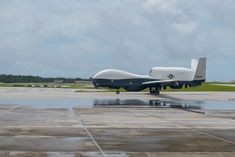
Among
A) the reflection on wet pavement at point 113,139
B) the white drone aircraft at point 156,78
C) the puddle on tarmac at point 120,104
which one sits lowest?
the puddle on tarmac at point 120,104

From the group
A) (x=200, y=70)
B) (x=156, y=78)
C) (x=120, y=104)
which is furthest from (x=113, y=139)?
(x=156, y=78)

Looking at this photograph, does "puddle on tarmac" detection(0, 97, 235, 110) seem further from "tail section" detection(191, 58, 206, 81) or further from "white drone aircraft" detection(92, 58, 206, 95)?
"tail section" detection(191, 58, 206, 81)

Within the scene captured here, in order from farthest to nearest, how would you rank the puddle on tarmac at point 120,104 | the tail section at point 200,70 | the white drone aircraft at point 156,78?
the tail section at point 200,70, the white drone aircraft at point 156,78, the puddle on tarmac at point 120,104

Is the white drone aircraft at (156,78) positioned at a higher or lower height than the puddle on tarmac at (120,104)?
higher

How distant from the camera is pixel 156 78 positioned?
6625 centimetres

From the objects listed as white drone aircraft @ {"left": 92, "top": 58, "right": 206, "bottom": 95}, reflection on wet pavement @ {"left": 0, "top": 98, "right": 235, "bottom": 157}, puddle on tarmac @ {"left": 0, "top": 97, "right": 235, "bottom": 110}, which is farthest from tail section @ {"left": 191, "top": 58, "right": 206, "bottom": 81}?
reflection on wet pavement @ {"left": 0, "top": 98, "right": 235, "bottom": 157}

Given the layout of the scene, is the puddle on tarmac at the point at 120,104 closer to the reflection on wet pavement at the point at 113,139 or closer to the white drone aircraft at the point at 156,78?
the reflection on wet pavement at the point at 113,139

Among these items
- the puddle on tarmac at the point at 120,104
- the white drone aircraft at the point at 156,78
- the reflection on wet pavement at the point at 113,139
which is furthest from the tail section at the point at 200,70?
the reflection on wet pavement at the point at 113,139

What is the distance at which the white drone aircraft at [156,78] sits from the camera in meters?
64.1

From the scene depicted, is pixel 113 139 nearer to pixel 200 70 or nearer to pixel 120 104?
pixel 120 104

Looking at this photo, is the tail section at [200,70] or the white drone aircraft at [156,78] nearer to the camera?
the white drone aircraft at [156,78]

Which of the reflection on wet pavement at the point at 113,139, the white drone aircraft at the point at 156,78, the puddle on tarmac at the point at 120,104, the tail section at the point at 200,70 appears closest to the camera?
the reflection on wet pavement at the point at 113,139

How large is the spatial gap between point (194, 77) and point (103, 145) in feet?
171

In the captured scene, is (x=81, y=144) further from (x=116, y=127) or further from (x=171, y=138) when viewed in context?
(x=116, y=127)
